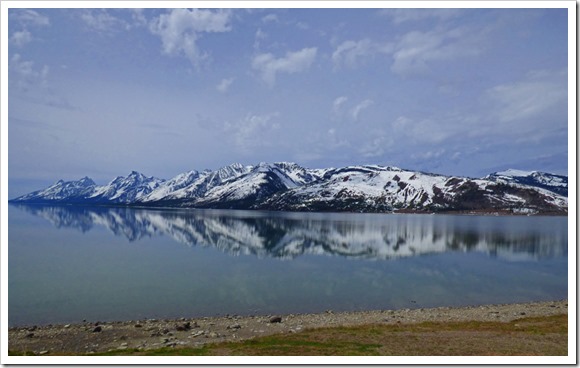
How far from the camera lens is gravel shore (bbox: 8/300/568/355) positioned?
1934 cm

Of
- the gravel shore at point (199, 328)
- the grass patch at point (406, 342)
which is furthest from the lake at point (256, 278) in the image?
the grass patch at point (406, 342)

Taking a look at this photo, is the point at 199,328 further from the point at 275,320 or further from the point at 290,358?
the point at 290,358

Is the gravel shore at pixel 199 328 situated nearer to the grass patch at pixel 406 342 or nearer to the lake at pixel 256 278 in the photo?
the grass patch at pixel 406 342

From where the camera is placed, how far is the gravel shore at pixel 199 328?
63.4ft

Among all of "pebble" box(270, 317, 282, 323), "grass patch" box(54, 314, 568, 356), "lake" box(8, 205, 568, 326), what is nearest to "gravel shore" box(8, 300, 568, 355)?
"pebble" box(270, 317, 282, 323)

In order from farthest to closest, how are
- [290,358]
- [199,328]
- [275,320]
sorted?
[275,320]
[199,328]
[290,358]

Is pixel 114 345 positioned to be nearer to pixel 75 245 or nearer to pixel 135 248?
pixel 135 248

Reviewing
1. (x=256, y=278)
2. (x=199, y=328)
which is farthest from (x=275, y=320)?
(x=256, y=278)

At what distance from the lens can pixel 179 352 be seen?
16422 millimetres

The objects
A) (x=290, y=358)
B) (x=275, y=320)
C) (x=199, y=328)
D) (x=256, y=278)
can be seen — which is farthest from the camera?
(x=256, y=278)

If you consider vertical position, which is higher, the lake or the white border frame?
the white border frame

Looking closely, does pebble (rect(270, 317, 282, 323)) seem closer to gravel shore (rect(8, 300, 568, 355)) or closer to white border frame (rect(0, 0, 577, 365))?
gravel shore (rect(8, 300, 568, 355))

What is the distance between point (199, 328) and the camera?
22625mm

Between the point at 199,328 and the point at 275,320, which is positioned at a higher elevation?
the point at 275,320
